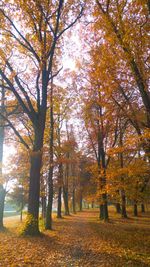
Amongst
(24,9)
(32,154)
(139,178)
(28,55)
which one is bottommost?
(139,178)

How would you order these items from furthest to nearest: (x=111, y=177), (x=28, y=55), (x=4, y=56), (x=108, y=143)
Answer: (x=108, y=143)
(x=111, y=177)
(x=28, y=55)
(x=4, y=56)

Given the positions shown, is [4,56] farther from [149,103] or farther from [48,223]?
[48,223]

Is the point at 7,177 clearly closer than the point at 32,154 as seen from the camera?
No

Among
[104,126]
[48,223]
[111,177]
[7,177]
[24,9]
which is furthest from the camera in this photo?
[104,126]

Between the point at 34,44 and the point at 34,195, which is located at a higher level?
the point at 34,44

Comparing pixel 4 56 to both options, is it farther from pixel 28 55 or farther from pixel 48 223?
pixel 48 223

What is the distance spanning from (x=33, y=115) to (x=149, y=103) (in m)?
5.55

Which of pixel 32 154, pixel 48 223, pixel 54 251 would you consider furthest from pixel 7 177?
pixel 54 251

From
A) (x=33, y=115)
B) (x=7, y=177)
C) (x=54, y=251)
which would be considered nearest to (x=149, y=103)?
(x=33, y=115)

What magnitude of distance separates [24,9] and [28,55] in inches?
92.7

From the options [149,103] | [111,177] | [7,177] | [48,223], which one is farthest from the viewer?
[7,177]

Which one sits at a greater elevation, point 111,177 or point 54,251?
point 111,177

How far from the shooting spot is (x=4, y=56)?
37.6ft

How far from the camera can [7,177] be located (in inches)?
698
